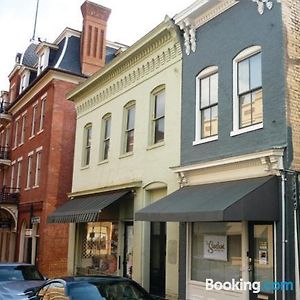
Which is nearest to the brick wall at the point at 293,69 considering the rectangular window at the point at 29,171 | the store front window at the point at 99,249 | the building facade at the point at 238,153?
the building facade at the point at 238,153

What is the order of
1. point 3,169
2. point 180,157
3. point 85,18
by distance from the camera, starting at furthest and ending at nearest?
point 3,169 → point 85,18 → point 180,157

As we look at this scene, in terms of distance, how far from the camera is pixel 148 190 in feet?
48.8

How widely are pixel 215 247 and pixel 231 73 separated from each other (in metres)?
4.52

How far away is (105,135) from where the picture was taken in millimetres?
18750

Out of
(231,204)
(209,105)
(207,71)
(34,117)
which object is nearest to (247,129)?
(209,105)

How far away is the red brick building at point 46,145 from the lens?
76.6ft

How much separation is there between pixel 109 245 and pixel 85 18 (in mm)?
14844

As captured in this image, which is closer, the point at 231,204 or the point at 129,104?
the point at 231,204

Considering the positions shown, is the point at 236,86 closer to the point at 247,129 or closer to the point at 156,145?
the point at 247,129

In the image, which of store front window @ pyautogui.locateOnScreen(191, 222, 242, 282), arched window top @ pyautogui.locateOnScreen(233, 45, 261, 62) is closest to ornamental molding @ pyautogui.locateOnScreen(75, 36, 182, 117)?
arched window top @ pyautogui.locateOnScreen(233, 45, 261, 62)

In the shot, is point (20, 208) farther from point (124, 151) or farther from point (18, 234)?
point (124, 151)

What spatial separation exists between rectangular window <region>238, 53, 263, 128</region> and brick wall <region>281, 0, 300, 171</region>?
83 centimetres

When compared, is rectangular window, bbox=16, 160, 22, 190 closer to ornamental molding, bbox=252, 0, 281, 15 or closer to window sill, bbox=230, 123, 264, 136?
window sill, bbox=230, 123, 264, 136

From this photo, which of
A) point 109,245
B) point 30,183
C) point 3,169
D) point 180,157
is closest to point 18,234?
point 30,183
